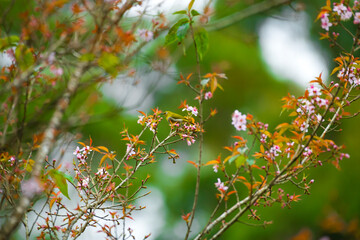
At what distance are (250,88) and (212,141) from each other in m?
0.99

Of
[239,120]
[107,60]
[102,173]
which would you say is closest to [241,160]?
[239,120]

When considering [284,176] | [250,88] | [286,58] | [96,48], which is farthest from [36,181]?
[286,58]

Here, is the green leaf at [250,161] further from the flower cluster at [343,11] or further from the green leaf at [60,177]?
the flower cluster at [343,11]

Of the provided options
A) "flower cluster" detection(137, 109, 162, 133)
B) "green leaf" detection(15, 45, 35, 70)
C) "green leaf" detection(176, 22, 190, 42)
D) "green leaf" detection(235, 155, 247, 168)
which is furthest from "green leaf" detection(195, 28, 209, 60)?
"green leaf" detection(15, 45, 35, 70)

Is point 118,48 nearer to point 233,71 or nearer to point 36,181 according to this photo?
point 36,181

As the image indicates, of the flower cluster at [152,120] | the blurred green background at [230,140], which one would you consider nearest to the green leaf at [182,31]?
the flower cluster at [152,120]

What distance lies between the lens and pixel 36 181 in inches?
28.9

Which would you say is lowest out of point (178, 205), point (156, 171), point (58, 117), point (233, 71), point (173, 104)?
point (58, 117)

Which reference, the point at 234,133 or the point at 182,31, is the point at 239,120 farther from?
the point at 234,133

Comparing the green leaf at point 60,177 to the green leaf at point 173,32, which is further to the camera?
the green leaf at point 173,32

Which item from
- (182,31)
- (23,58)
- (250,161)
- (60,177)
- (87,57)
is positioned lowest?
(250,161)

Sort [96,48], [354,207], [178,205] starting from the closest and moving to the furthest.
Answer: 1. [96,48]
2. [354,207]
3. [178,205]

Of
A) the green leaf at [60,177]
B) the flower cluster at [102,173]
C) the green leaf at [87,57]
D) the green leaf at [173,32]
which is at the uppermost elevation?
the green leaf at [173,32]

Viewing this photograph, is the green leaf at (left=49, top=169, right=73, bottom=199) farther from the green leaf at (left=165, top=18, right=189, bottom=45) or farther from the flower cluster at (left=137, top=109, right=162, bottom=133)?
the green leaf at (left=165, top=18, right=189, bottom=45)
